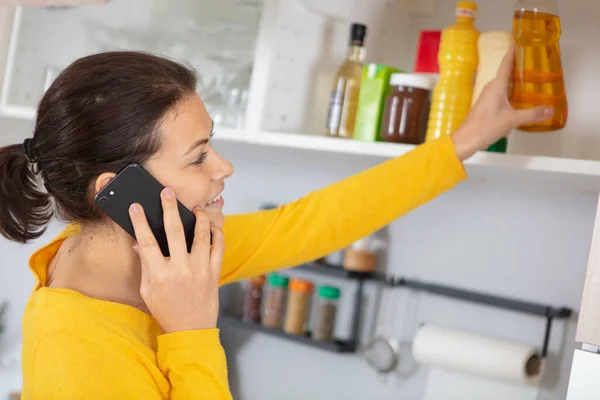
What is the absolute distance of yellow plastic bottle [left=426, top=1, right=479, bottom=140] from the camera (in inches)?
53.7

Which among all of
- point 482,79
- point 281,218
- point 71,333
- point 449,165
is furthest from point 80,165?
point 482,79

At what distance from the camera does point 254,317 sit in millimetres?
1832

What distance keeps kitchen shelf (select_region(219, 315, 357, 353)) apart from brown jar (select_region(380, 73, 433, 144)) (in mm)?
466

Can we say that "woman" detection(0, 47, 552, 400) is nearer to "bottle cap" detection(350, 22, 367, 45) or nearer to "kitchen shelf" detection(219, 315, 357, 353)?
"bottle cap" detection(350, 22, 367, 45)

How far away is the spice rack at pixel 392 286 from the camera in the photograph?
1478mm

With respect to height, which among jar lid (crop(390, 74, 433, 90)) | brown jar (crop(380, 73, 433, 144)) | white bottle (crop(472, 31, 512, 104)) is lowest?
brown jar (crop(380, 73, 433, 144))

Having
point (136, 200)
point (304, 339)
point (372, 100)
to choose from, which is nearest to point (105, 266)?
point (136, 200)

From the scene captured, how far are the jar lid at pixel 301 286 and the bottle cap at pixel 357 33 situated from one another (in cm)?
51

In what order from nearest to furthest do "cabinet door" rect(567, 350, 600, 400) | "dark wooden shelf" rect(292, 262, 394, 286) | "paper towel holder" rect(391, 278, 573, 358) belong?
"cabinet door" rect(567, 350, 600, 400) → "paper towel holder" rect(391, 278, 573, 358) → "dark wooden shelf" rect(292, 262, 394, 286)

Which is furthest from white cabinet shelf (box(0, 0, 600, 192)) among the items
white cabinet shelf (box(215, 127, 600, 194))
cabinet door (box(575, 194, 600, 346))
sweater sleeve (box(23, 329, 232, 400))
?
sweater sleeve (box(23, 329, 232, 400))

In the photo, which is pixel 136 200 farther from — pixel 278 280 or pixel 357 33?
pixel 278 280

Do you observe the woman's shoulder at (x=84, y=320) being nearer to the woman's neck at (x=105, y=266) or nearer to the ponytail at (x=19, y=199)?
the woman's neck at (x=105, y=266)

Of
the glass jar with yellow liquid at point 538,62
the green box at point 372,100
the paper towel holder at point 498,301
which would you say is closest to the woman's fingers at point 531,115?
the glass jar with yellow liquid at point 538,62

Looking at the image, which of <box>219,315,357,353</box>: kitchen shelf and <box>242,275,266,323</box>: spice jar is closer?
<box>219,315,357,353</box>: kitchen shelf
